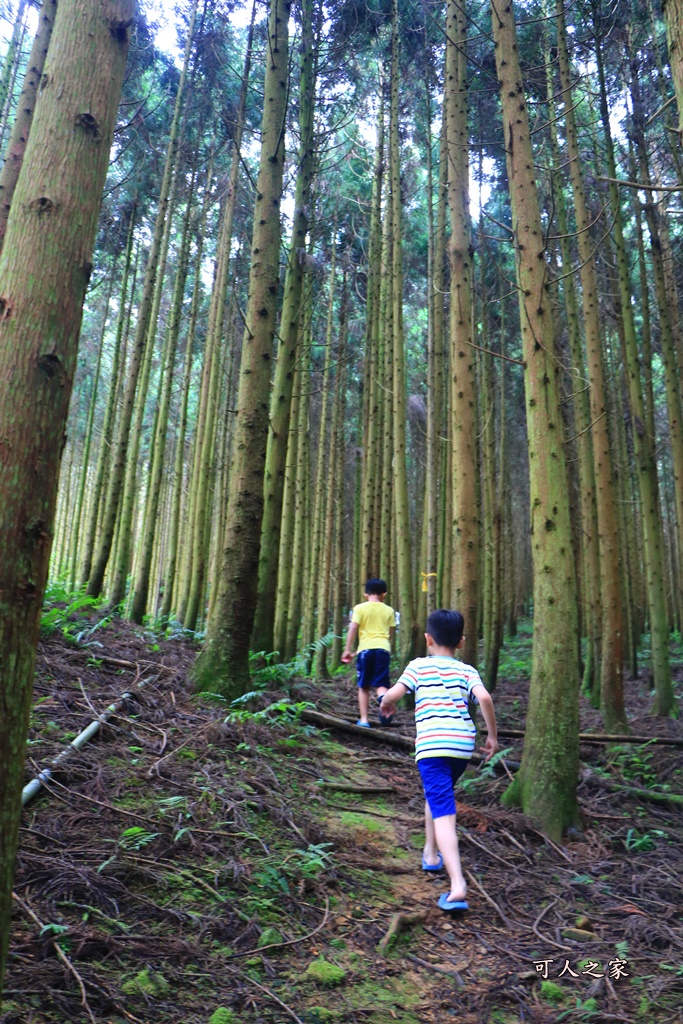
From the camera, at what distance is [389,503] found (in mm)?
12461

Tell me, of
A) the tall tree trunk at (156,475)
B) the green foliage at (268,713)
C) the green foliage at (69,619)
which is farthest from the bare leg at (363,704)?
the tall tree trunk at (156,475)

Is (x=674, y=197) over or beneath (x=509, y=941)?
over

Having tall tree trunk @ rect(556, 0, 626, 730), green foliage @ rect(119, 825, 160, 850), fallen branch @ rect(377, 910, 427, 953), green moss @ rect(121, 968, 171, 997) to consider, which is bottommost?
fallen branch @ rect(377, 910, 427, 953)

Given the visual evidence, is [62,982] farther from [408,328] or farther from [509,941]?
[408,328]

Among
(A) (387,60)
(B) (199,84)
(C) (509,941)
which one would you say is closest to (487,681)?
(C) (509,941)

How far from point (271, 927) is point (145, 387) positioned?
10.6 m

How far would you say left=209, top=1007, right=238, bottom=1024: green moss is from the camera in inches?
86.7

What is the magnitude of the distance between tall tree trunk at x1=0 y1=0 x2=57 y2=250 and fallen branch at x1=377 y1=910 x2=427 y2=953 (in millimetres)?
5738

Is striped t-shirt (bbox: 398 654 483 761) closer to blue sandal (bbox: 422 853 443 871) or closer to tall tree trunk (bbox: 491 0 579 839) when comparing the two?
blue sandal (bbox: 422 853 443 871)

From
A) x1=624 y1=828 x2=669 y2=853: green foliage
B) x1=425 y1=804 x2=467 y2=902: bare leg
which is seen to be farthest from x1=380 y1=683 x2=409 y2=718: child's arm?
x1=624 y1=828 x2=669 y2=853: green foliage

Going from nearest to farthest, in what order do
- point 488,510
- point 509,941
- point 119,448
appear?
point 509,941, point 119,448, point 488,510

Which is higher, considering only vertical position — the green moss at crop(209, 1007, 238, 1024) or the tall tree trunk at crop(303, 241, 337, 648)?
the tall tree trunk at crop(303, 241, 337, 648)

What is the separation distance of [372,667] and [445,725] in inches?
134

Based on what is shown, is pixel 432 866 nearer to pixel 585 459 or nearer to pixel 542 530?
pixel 542 530
